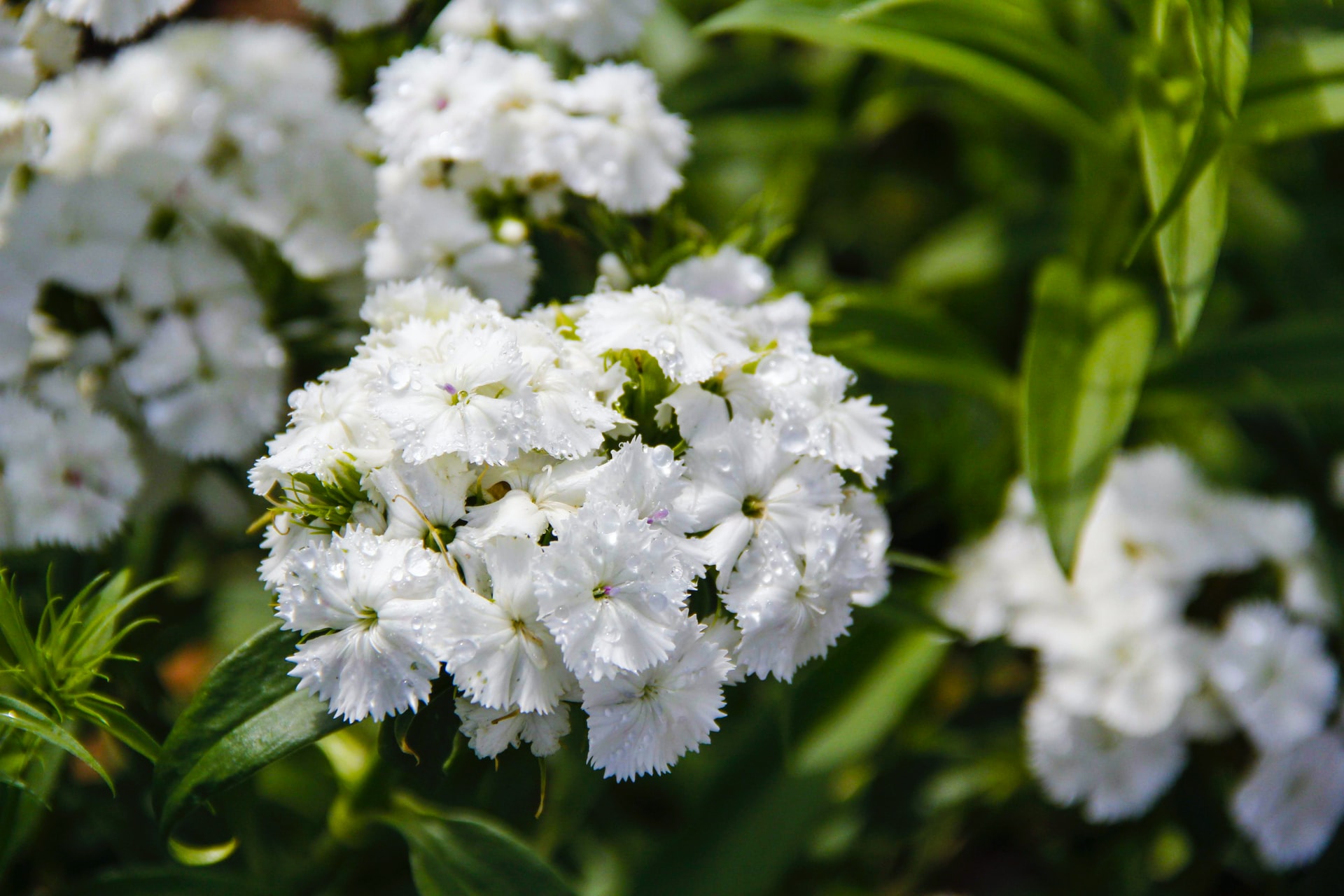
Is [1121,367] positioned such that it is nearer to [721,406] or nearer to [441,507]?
[721,406]

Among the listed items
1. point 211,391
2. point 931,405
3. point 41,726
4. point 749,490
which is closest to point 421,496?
point 749,490

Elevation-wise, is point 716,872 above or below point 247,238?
below

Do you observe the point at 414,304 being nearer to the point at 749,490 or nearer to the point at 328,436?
the point at 328,436

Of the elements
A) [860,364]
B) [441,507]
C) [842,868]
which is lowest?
[842,868]

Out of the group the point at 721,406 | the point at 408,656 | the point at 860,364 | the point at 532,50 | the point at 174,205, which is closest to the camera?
the point at 408,656

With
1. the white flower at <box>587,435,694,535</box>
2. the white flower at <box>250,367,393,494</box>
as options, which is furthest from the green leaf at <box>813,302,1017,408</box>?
the white flower at <box>250,367,393,494</box>

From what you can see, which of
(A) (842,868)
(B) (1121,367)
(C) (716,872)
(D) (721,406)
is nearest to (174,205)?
(D) (721,406)

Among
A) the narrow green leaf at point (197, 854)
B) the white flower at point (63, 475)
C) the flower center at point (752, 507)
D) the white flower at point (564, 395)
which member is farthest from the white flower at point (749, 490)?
the white flower at point (63, 475)

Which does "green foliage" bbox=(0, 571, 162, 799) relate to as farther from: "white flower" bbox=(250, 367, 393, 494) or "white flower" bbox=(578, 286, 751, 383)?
"white flower" bbox=(578, 286, 751, 383)
